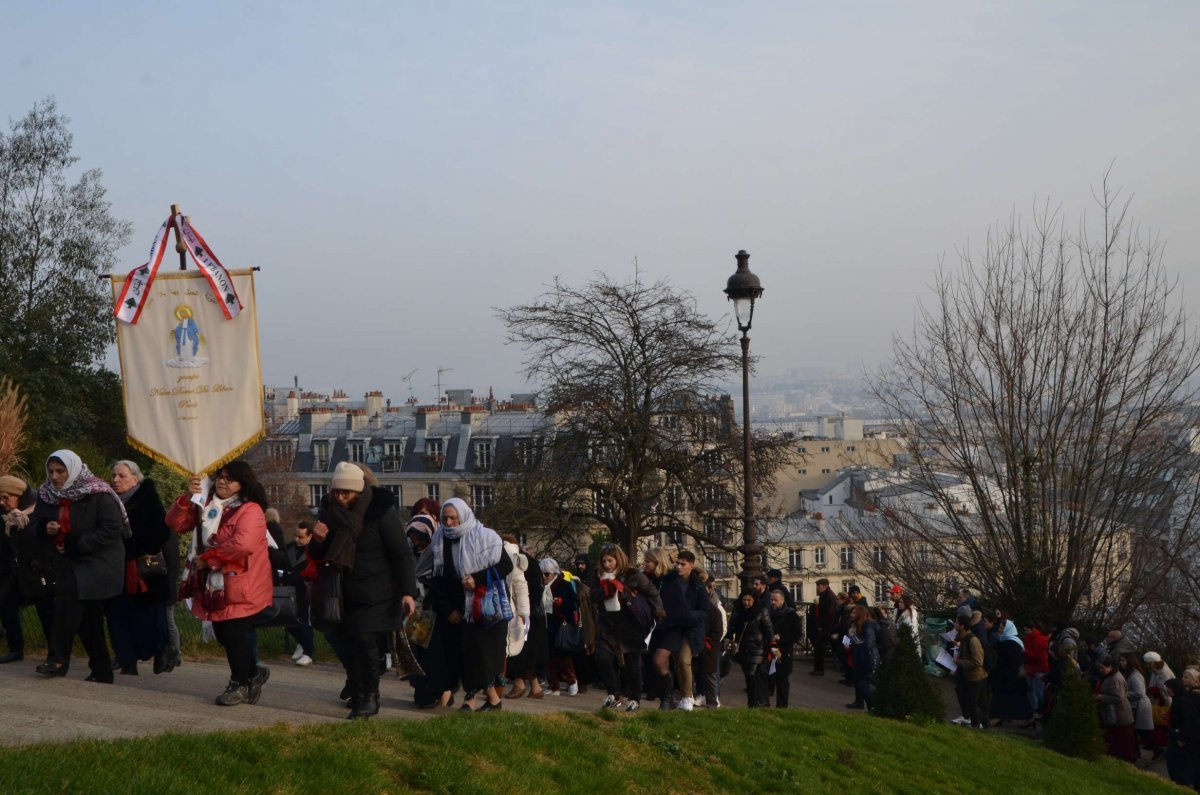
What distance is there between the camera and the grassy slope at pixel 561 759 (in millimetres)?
6594

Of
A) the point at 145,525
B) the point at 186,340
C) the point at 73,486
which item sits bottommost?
the point at 145,525

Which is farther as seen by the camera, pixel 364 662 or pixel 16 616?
pixel 16 616

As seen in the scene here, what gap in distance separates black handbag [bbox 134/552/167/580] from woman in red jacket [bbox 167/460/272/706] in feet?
3.97

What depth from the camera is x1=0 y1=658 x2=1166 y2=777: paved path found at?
811cm

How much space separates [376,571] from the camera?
9.05 metres

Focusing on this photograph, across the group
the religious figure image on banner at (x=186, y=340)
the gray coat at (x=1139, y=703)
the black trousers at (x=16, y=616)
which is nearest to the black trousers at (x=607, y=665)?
the religious figure image on banner at (x=186, y=340)

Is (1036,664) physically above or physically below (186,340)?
below

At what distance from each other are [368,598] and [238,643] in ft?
3.10

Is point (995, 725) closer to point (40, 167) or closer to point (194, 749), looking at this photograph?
point (194, 749)

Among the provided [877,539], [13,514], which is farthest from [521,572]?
[877,539]

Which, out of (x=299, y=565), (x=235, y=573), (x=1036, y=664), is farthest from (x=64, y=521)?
(x=1036, y=664)

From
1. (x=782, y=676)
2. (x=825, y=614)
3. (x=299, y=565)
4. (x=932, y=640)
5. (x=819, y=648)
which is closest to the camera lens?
(x=299, y=565)

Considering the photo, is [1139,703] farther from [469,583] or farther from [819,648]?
[469,583]

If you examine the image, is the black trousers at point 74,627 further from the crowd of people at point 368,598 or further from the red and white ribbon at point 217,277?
the red and white ribbon at point 217,277
